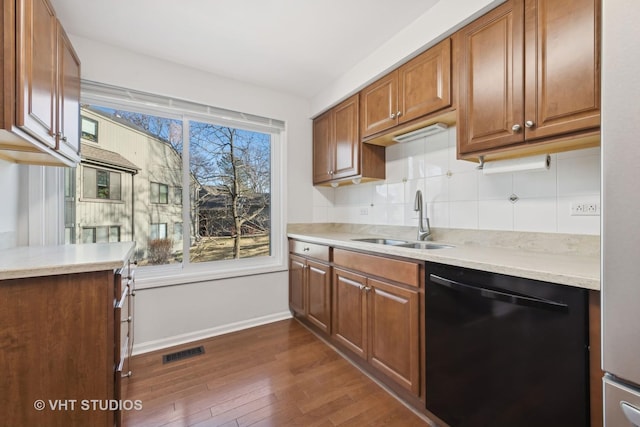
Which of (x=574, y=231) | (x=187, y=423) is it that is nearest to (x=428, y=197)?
(x=574, y=231)

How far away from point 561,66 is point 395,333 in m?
1.56

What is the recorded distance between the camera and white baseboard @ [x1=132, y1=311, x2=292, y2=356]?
2.19 m

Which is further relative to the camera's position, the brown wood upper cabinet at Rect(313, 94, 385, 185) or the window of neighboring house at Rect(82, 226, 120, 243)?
the brown wood upper cabinet at Rect(313, 94, 385, 185)

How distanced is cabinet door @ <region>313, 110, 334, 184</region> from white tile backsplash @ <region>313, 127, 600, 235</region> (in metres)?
0.37

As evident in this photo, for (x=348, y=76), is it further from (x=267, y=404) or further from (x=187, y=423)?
(x=187, y=423)

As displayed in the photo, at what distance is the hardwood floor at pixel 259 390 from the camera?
4.80 feet

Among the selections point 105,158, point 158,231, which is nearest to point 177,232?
point 158,231

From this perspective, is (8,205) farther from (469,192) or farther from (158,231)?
(469,192)

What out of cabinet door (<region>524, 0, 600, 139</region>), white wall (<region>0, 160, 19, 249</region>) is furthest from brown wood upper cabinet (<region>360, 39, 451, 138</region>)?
white wall (<region>0, 160, 19, 249</region>)

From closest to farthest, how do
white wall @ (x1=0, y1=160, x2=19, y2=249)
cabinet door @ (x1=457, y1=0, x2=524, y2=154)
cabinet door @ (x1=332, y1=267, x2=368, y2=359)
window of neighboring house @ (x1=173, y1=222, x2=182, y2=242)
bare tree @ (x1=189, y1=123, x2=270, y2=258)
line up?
cabinet door @ (x1=457, y1=0, x2=524, y2=154)
white wall @ (x1=0, y1=160, x2=19, y2=249)
cabinet door @ (x1=332, y1=267, x2=368, y2=359)
window of neighboring house @ (x1=173, y1=222, x2=182, y2=242)
bare tree @ (x1=189, y1=123, x2=270, y2=258)

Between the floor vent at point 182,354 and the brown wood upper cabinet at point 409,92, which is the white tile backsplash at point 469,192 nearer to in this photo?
the brown wood upper cabinet at point 409,92

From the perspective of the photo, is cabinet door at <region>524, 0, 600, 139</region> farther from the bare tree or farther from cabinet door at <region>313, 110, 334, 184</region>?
the bare tree

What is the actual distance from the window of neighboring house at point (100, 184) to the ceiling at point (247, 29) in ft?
3.29

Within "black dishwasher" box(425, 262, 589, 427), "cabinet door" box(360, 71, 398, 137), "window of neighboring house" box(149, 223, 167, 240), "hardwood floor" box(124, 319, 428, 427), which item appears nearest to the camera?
"black dishwasher" box(425, 262, 589, 427)
